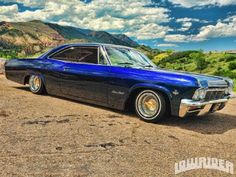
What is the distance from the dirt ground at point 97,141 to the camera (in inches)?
144

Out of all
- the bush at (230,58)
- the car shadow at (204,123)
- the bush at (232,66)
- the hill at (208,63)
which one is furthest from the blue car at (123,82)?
the bush at (230,58)

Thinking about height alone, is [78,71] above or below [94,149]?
above

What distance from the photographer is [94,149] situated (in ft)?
14.1

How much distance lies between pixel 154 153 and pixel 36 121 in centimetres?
227

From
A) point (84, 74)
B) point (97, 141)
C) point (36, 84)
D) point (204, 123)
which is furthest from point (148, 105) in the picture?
point (36, 84)

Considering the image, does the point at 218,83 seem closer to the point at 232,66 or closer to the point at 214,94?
the point at 214,94

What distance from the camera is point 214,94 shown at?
6188 millimetres

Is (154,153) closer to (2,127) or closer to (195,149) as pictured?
(195,149)

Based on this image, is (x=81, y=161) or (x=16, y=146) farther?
(x=16, y=146)

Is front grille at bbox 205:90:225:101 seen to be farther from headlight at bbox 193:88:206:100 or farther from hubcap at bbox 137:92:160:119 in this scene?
hubcap at bbox 137:92:160:119

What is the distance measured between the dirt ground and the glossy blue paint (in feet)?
1.14

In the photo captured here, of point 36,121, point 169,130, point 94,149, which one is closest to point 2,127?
point 36,121

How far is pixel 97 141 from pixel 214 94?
2670 mm

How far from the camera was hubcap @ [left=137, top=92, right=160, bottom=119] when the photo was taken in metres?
5.99
